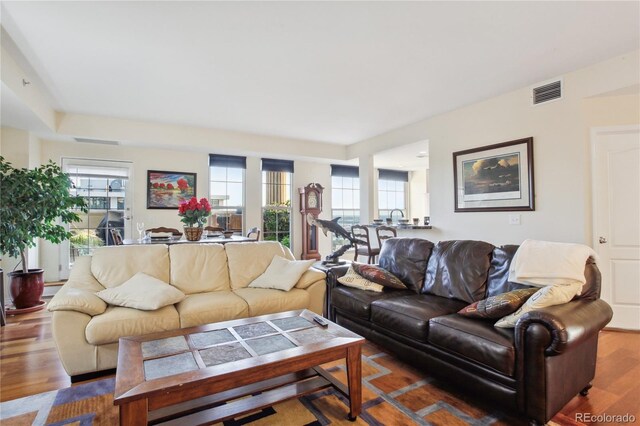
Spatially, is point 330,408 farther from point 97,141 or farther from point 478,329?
point 97,141

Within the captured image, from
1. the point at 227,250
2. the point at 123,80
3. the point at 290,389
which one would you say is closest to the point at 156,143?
the point at 123,80

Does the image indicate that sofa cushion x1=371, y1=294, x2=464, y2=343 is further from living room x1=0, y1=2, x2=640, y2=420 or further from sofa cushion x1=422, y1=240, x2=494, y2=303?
living room x1=0, y1=2, x2=640, y2=420

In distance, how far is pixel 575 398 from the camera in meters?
2.00

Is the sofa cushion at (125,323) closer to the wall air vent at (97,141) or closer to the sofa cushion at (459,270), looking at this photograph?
the sofa cushion at (459,270)

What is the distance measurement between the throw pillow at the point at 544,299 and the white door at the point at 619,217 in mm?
1947

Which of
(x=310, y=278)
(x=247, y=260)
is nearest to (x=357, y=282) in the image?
(x=310, y=278)

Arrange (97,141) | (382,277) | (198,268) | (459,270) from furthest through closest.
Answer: (97,141) → (198,268) → (382,277) → (459,270)

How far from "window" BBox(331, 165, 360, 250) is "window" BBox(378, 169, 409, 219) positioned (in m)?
0.92

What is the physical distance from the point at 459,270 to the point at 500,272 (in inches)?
12.1

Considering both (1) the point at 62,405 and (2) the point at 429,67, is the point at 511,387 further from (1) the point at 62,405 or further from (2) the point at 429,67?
(2) the point at 429,67

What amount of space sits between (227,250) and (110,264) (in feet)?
3.29

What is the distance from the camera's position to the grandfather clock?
6848 mm

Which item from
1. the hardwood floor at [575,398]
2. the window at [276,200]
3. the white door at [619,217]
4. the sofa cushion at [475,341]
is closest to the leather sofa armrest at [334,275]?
the sofa cushion at [475,341]

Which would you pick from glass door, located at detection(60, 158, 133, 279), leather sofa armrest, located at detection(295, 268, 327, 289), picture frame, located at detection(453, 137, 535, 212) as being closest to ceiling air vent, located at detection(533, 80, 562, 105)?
picture frame, located at detection(453, 137, 535, 212)
